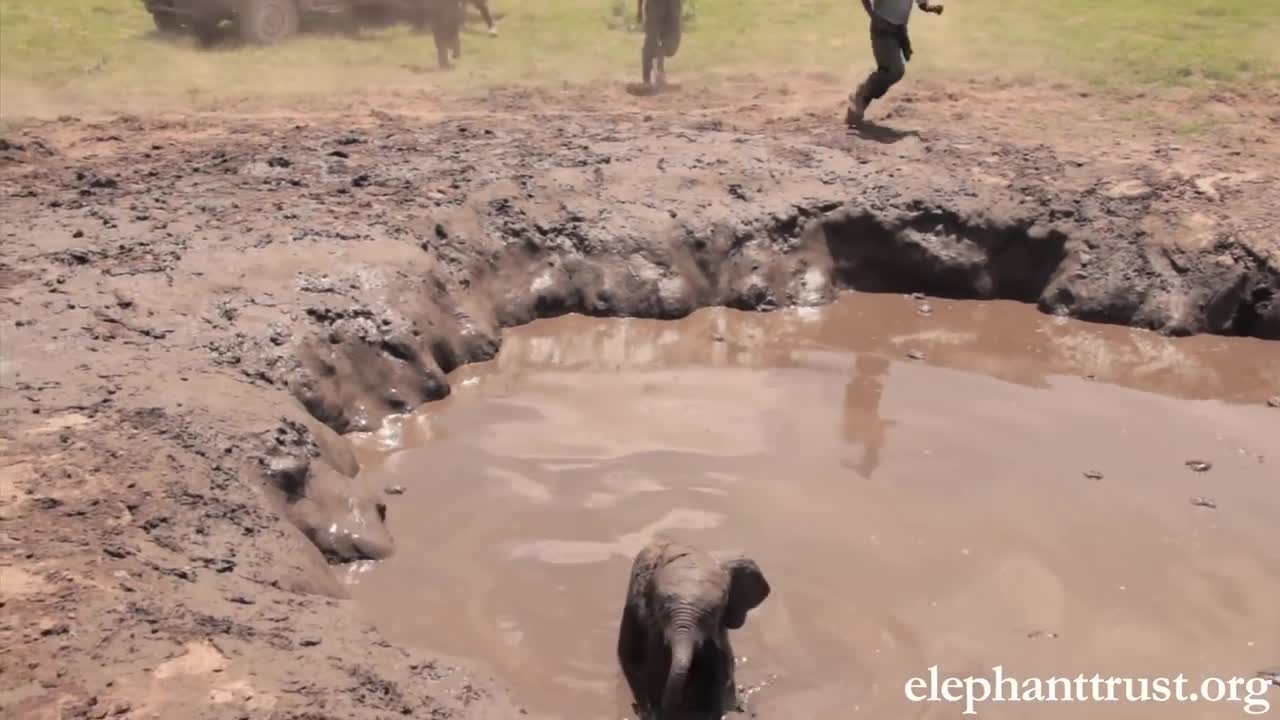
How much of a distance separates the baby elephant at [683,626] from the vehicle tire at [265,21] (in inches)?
451

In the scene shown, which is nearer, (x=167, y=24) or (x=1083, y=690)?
(x=1083, y=690)

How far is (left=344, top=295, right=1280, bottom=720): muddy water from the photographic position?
5.66m

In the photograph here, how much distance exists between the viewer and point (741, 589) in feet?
17.3

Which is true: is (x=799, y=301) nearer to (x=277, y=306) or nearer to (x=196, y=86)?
(x=277, y=306)

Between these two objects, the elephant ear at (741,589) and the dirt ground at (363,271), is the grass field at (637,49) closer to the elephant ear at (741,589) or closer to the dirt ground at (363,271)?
the dirt ground at (363,271)

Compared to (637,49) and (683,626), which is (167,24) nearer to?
(637,49)

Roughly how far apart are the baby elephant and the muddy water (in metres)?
0.19

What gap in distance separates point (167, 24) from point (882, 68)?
28.1ft

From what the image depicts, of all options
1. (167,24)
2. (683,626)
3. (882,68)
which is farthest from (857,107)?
(167,24)

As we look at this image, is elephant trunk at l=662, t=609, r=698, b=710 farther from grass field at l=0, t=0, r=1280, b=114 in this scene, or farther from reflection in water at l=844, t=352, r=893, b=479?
grass field at l=0, t=0, r=1280, b=114

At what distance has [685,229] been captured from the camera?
9102 mm

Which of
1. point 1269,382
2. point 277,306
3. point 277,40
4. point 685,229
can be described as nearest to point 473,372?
point 277,306

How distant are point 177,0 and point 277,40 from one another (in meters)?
1.09

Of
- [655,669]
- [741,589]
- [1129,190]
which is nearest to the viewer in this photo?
[655,669]
